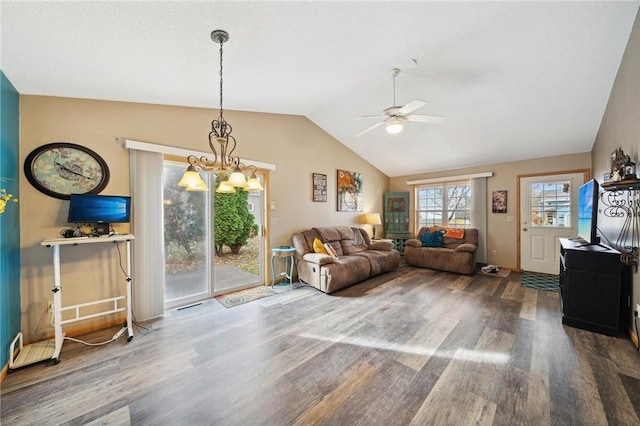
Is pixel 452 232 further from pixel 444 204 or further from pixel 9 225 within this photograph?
pixel 9 225

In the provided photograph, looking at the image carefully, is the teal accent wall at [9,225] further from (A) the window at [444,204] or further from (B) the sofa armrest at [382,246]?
(A) the window at [444,204]

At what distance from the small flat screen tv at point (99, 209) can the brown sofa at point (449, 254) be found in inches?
200

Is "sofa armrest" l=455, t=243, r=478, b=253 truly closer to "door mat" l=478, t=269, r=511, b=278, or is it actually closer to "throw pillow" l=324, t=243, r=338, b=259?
"door mat" l=478, t=269, r=511, b=278

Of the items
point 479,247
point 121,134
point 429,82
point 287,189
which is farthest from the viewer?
point 479,247

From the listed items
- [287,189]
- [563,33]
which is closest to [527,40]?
[563,33]

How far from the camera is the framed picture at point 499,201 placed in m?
5.00

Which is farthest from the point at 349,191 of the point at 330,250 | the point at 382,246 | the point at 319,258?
the point at 319,258

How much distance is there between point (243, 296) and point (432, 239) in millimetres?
4132

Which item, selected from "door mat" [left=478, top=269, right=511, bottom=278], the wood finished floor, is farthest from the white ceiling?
"door mat" [left=478, top=269, right=511, bottom=278]

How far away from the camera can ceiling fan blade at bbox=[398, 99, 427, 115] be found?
2317 mm

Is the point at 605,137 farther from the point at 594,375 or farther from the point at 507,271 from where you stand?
the point at 594,375

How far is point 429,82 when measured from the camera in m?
3.05

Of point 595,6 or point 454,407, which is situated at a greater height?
point 595,6

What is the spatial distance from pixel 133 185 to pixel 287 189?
2243mm
